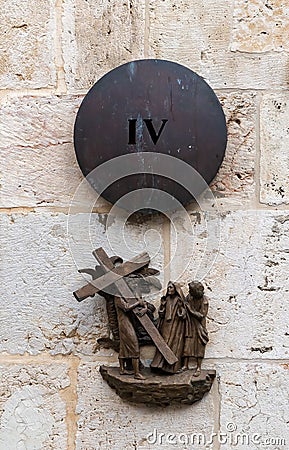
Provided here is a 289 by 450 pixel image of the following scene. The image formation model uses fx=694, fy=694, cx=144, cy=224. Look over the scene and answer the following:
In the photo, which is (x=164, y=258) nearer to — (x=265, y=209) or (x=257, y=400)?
(x=265, y=209)

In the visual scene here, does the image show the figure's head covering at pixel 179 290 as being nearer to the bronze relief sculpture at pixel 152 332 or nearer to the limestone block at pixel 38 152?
the bronze relief sculpture at pixel 152 332

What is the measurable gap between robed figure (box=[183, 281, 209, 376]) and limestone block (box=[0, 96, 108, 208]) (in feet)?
1.07

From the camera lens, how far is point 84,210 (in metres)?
1.70

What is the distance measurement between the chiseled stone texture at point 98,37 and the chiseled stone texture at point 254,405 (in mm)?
778

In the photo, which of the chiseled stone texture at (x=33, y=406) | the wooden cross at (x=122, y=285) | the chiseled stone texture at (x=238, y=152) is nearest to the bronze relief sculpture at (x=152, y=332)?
the wooden cross at (x=122, y=285)

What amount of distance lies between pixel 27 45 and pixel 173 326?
0.79 metres

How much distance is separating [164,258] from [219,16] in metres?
0.61

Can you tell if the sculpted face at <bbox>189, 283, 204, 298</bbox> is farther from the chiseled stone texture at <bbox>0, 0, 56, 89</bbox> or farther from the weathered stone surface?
the chiseled stone texture at <bbox>0, 0, 56, 89</bbox>

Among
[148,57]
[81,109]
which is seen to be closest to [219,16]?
[148,57]

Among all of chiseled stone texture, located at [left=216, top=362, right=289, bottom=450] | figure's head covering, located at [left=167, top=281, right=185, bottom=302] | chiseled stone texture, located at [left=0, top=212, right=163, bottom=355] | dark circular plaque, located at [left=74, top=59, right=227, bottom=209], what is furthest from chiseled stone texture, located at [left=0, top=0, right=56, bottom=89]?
chiseled stone texture, located at [left=216, top=362, right=289, bottom=450]

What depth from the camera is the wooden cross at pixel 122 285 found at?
1566 millimetres

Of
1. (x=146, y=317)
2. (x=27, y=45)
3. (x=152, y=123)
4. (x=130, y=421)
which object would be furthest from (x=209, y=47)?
(x=130, y=421)

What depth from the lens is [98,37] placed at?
5.68 feet

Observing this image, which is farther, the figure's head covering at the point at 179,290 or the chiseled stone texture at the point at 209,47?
the chiseled stone texture at the point at 209,47
